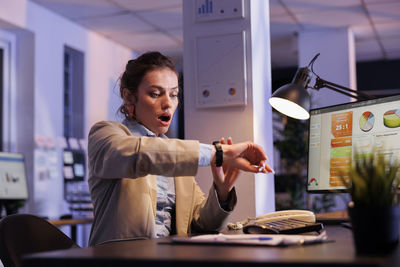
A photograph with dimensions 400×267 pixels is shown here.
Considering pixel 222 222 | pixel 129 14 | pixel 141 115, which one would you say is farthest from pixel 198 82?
pixel 129 14

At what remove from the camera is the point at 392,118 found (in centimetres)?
190

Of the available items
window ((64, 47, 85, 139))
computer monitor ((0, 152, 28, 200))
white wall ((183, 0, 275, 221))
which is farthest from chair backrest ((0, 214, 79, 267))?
window ((64, 47, 85, 139))

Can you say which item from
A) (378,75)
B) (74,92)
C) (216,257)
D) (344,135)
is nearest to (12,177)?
(74,92)

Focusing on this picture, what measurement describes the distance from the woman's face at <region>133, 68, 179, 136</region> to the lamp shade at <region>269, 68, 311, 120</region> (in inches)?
16.6

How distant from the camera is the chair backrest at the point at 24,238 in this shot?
148 cm

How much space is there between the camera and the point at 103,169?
1536mm

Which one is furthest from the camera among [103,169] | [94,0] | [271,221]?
[94,0]

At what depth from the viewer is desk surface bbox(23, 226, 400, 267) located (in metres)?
0.84

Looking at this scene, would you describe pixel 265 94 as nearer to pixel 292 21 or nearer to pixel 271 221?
pixel 271 221

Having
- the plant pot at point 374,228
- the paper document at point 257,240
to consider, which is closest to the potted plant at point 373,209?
the plant pot at point 374,228

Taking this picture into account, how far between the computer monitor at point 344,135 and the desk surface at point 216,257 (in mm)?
890

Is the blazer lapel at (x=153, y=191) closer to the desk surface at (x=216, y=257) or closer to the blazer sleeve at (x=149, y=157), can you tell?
the blazer sleeve at (x=149, y=157)

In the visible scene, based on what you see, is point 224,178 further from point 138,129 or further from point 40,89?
point 40,89

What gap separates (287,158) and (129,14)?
7.49 feet
